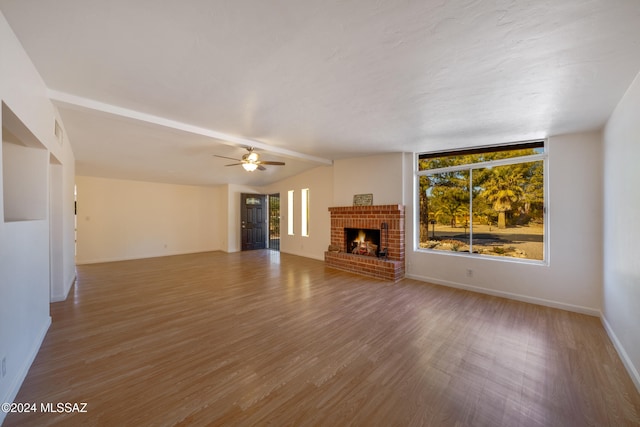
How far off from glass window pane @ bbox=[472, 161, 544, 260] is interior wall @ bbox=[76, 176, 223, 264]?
768 centimetres

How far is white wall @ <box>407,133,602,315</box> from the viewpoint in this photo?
3168mm

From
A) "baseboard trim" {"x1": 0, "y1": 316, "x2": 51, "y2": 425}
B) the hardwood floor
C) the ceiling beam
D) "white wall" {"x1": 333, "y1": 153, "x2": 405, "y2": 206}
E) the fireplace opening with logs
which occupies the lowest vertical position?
the hardwood floor

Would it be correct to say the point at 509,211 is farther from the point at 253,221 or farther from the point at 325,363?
the point at 253,221

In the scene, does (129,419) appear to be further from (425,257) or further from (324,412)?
(425,257)

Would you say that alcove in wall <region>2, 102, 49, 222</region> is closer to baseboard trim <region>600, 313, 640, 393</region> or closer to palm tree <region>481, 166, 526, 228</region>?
A: baseboard trim <region>600, 313, 640, 393</region>

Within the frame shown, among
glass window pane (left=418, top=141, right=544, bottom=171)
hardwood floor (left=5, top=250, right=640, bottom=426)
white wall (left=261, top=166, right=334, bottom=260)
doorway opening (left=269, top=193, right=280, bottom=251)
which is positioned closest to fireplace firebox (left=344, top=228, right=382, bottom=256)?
white wall (left=261, top=166, right=334, bottom=260)

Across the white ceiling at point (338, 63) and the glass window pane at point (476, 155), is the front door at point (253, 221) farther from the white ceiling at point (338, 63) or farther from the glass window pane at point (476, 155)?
the glass window pane at point (476, 155)

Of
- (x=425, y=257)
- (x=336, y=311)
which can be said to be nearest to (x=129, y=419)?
(x=336, y=311)

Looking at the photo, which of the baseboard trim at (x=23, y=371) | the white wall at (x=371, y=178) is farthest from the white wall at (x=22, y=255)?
the white wall at (x=371, y=178)

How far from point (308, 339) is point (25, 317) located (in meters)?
2.40

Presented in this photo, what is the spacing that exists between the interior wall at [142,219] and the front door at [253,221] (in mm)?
963

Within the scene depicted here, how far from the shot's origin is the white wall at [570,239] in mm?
3168

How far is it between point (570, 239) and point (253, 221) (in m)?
7.86

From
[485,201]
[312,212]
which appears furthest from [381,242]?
[312,212]
